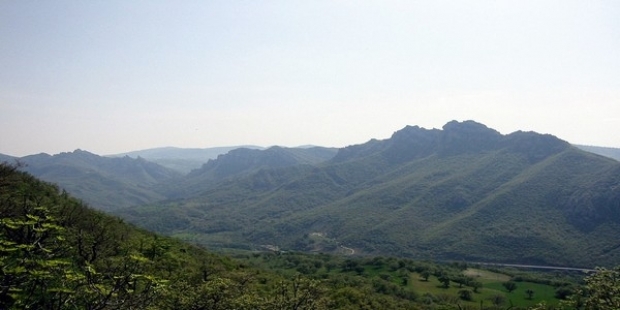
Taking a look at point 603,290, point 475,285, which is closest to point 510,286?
point 475,285

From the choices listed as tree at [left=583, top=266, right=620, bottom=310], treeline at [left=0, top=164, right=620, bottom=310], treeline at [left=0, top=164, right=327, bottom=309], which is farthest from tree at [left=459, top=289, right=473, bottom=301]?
tree at [left=583, top=266, right=620, bottom=310]

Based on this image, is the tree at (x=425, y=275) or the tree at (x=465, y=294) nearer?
the tree at (x=465, y=294)

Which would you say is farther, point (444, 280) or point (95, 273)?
point (444, 280)

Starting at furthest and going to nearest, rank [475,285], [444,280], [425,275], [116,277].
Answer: [425,275] < [444,280] < [475,285] < [116,277]

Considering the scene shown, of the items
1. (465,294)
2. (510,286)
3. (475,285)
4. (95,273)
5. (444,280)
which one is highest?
(95,273)

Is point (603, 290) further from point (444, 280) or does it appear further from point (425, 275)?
point (425, 275)

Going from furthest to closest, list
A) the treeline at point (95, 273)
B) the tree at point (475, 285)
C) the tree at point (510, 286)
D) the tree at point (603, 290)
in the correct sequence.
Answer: the tree at point (510, 286), the tree at point (475, 285), the tree at point (603, 290), the treeline at point (95, 273)

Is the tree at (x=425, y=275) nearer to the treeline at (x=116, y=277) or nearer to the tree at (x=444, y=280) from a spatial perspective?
the tree at (x=444, y=280)

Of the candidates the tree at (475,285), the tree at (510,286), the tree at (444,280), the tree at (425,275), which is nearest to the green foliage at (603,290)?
the tree at (444,280)

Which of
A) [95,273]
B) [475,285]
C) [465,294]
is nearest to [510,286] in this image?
[475,285]

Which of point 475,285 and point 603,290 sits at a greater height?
point 603,290

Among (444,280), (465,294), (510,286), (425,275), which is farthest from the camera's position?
(510,286)

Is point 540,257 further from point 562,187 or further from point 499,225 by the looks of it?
point 562,187

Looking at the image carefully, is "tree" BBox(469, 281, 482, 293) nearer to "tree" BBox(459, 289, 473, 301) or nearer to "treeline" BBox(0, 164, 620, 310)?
"tree" BBox(459, 289, 473, 301)
